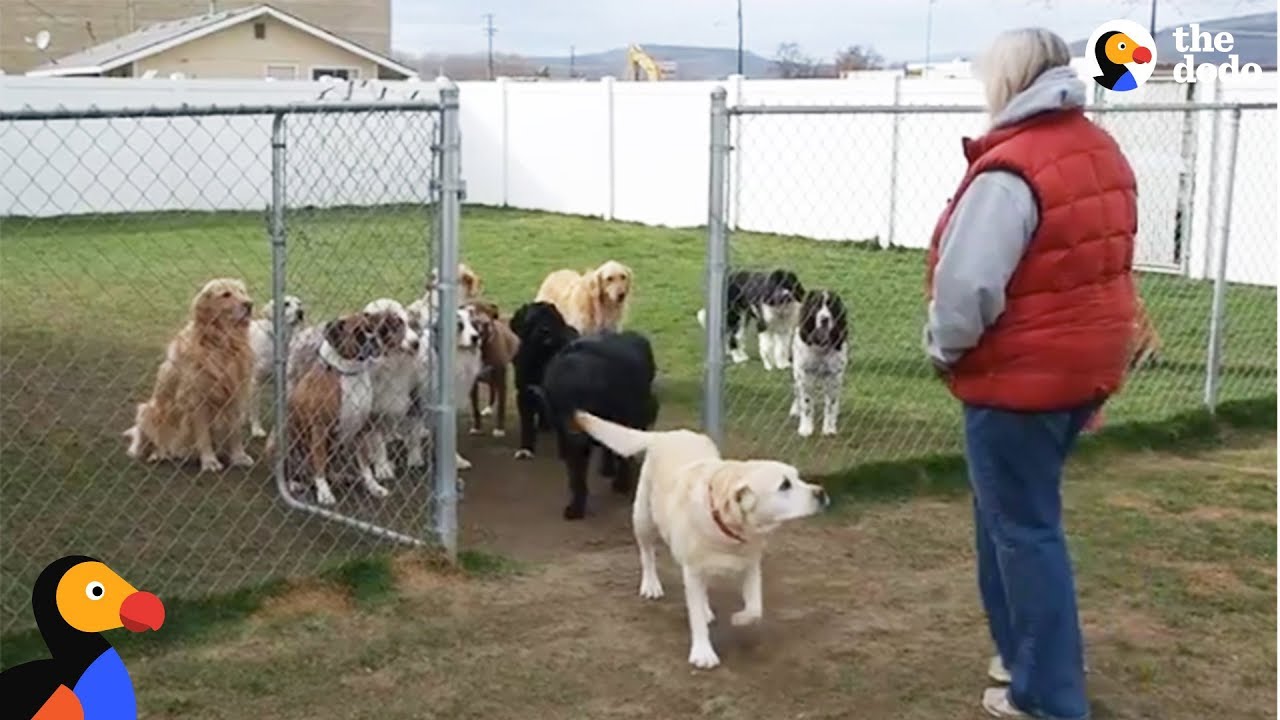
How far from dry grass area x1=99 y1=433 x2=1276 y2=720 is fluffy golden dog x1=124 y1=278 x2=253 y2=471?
5.34ft

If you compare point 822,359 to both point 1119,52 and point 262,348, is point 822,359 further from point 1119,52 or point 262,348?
point 1119,52

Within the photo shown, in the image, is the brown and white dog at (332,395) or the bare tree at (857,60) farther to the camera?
the bare tree at (857,60)

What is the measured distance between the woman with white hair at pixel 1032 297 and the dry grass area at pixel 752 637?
75 centimetres

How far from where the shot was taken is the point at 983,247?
342cm

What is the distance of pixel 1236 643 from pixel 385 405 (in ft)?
11.3

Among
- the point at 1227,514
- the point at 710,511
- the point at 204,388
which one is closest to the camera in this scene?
the point at 710,511

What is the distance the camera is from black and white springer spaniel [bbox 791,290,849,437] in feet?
24.9

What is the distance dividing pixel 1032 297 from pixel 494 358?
13.3 feet

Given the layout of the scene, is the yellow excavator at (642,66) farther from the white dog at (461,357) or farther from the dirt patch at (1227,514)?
the dirt patch at (1227,514)

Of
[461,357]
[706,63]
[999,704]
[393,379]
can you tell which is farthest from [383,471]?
[706,63]

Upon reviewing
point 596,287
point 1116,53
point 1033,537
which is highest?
point 1116,53

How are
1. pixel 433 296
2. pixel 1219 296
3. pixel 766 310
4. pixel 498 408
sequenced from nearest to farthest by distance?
pixel 433 296 < pixel 498 408 < pixel 1219 296 < pixel 766 310

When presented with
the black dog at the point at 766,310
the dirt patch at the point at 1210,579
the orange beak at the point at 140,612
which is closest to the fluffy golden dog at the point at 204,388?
the black dog at the point at 766,310

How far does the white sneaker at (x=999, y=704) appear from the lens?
3.97m
